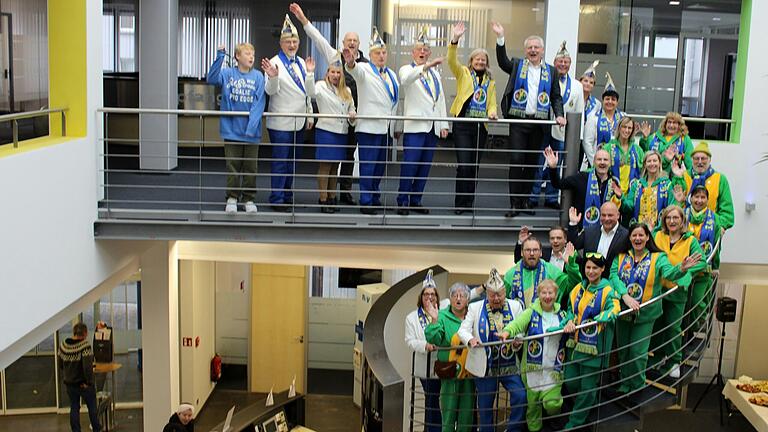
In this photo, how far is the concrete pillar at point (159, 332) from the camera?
34.8 feet

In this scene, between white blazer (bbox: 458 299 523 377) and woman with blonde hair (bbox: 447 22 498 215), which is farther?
woman with blonde hair (bbox: 447 22 498 215)

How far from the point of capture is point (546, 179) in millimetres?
8891

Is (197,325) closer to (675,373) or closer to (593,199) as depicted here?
(593,199)

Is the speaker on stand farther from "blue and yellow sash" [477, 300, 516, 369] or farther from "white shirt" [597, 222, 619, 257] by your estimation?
"blue and yellow sash" [477, 300, 516, 369]

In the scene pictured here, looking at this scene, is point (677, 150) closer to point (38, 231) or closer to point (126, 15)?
point (38, 231)

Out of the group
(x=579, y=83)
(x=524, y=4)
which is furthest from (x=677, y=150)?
(x=524, y=4)

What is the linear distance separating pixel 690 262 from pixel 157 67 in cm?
658

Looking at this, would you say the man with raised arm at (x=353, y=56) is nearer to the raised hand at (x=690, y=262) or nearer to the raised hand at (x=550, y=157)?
the raised hand at (x=550, y=157)

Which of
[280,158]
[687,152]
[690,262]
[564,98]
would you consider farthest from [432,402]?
[687,152]

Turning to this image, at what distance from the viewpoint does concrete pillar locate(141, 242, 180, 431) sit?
34.8ft

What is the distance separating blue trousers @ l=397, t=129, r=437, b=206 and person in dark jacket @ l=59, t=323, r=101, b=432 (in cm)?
462

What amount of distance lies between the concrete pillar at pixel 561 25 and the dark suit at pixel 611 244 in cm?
373

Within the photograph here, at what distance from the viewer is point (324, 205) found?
8445 millimetres

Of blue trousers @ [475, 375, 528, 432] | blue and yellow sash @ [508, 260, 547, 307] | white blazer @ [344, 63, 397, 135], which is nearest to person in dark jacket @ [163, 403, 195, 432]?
white blazer @ [344, 63, 397, 135]
